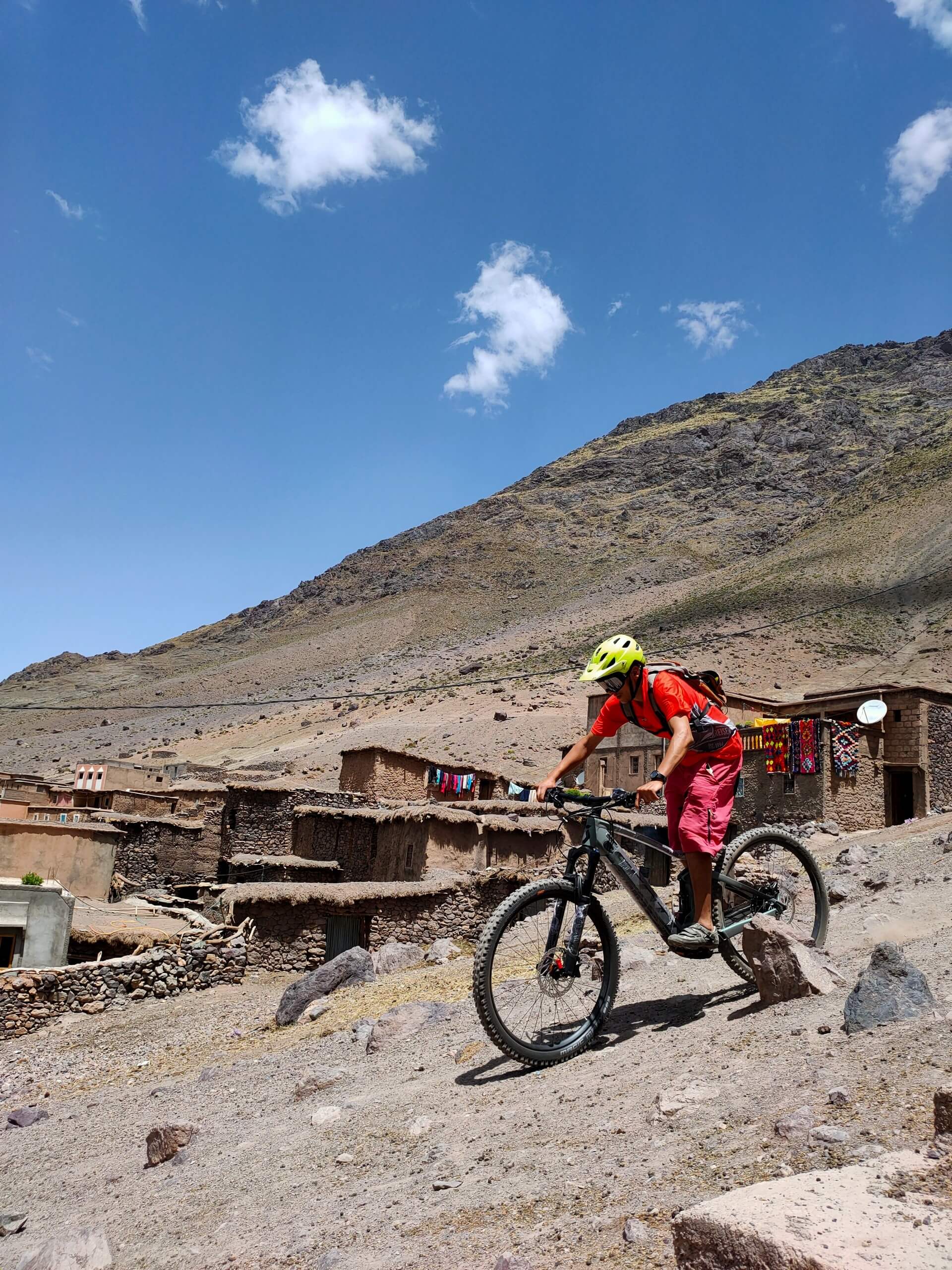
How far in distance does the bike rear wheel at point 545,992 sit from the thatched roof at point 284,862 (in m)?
17.1

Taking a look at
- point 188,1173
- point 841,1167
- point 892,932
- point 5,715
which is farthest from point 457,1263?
point 5,715

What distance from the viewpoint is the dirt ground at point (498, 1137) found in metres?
3.08

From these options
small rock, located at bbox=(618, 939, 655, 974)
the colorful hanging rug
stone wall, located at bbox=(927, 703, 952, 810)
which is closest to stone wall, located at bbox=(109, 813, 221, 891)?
the colorful hanging rug

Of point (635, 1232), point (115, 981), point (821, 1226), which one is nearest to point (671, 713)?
point (635, 1232)

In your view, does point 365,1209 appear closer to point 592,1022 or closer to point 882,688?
point 592,1022

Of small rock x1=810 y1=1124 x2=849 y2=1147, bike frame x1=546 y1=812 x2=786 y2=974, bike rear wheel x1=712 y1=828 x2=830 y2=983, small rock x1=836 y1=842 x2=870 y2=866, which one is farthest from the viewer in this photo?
small rock x1=836 y1=842 x2=870 y2=866

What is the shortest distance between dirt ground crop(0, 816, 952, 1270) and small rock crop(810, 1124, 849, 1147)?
2 centimetres

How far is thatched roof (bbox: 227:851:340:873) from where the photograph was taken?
22094 mm

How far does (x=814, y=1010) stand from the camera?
4668 millimetres

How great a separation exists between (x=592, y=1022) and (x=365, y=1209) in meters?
1.89

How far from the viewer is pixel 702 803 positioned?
212 inches

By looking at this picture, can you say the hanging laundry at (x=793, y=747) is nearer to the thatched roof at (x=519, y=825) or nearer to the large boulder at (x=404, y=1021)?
the thatched roof at (x=519, y=825)

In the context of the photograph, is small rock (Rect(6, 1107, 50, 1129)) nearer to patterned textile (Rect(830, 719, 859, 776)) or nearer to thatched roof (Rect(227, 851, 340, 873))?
thatched roof (Rect(227, 851, 340, 873))

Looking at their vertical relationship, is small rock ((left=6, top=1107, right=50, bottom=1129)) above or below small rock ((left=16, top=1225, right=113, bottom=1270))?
below
